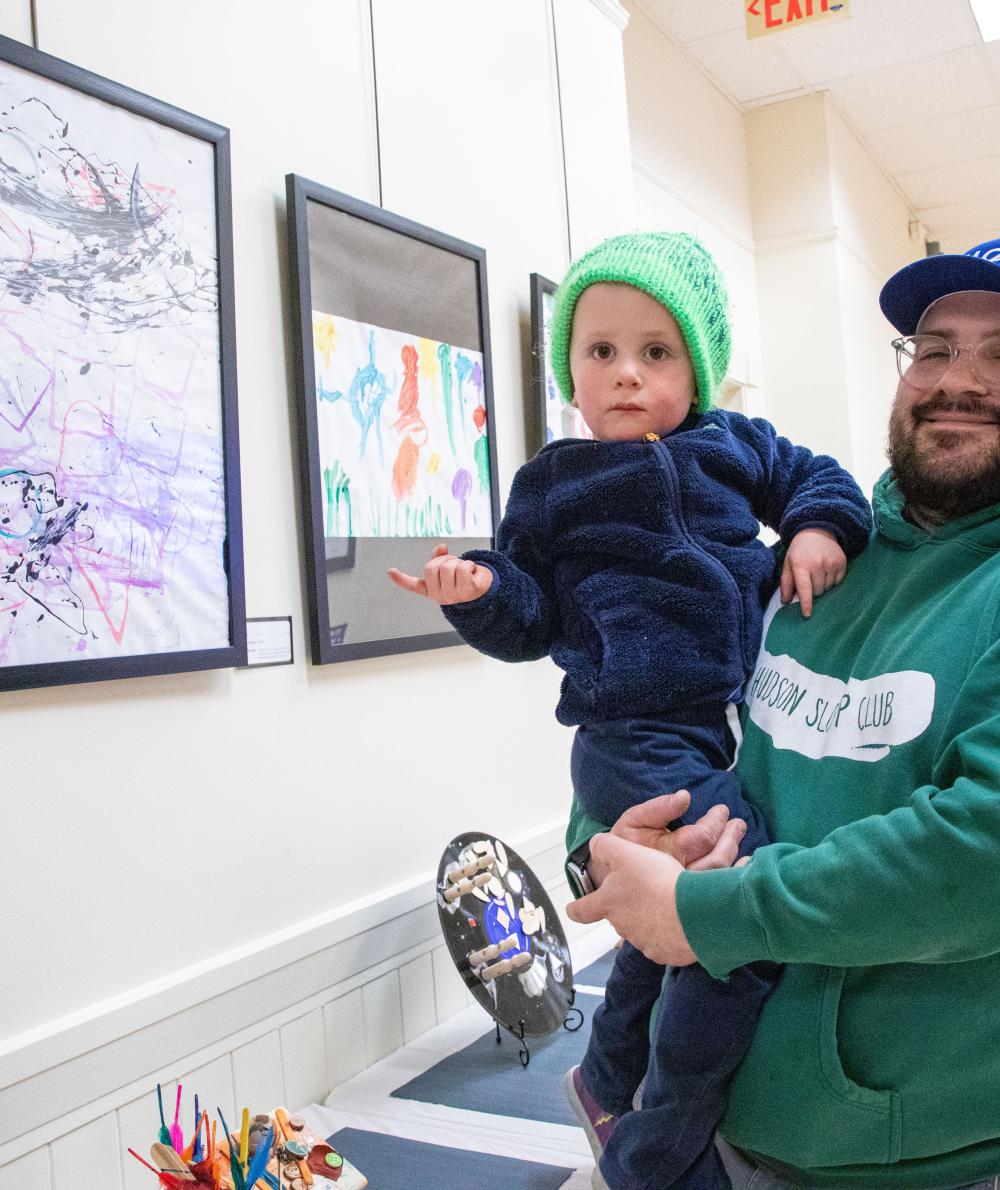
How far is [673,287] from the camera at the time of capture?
141 cm

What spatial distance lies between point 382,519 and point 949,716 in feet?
5.44

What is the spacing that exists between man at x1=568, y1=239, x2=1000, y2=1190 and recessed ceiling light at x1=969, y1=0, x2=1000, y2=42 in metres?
4.75

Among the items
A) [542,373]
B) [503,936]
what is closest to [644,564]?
[503,936]

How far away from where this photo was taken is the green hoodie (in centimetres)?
97

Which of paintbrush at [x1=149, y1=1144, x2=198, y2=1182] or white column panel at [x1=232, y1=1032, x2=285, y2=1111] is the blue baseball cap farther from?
white column panel at [x1=232, y1=1032, x2=285, y2=1111]

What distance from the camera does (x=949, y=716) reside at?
1.06m

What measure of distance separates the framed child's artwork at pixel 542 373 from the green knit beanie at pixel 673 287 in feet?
5.17

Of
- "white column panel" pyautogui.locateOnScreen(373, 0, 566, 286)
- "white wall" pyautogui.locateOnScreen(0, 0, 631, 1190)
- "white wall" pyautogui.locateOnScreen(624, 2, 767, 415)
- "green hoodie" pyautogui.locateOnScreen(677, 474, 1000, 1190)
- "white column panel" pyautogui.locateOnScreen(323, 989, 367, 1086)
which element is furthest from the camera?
"white wall" pyautogui.locateOnScreen(624, 2, 767, 415)

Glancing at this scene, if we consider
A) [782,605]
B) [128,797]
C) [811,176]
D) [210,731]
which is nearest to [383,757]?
[210,731]

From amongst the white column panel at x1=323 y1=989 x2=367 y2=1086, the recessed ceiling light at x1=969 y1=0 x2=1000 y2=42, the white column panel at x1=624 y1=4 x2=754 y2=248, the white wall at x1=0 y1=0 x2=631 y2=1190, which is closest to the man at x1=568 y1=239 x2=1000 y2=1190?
the white wall at x1=0 y1=0 x2=631 y2=1190

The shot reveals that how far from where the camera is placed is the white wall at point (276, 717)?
1841 mm

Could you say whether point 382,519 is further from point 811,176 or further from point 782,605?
point 811,176

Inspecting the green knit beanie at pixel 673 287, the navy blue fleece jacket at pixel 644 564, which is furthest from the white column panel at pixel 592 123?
the navy blue fleece jacket at pixel 644 564

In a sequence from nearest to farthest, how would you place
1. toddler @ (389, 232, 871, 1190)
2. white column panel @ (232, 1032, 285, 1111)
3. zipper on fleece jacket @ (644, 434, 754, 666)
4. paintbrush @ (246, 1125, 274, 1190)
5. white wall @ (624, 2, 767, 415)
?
toddler @ (389, 232, 871, 1190) → zipper on fleece jacket @ (644, 434, 754, 666) → paintbrush @ (246, 1125, 274, 1190) → white column panel @ (232, 1032, 285, 1111) → white wall @ (624, 2, 767, 415)
